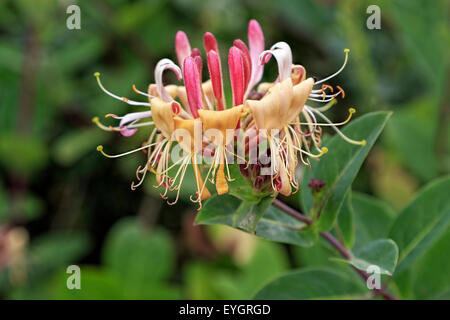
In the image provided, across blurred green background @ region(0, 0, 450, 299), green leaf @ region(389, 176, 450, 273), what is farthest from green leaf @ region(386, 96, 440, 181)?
green leaf @ region(389, 176, 450, 273)

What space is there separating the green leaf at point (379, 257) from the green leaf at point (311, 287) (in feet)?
0.34

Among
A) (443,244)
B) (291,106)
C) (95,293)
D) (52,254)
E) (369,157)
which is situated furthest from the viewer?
(369,157)

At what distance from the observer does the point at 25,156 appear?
1707 mm

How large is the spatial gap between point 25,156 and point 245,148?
1.28m

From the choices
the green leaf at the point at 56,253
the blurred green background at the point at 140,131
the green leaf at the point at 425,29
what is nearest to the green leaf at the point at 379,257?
the blurred green background at the point at 140,131

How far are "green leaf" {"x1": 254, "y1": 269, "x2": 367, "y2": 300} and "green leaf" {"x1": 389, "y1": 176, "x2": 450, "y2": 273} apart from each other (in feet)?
0.32

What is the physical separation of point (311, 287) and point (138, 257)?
0.83 meters

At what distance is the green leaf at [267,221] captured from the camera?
0.68m

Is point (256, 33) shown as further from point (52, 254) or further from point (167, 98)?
point (52, 254)

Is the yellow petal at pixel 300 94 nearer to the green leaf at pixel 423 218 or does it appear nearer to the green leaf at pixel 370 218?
the green leaf at pixel 423 218

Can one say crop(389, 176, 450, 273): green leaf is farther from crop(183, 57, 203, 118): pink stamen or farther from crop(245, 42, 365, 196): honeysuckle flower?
crop(183, 57, 203, 118): pink stamen

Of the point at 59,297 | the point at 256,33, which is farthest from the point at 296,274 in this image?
the point at 59,297

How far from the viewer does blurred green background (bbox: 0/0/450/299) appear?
1.50 metres

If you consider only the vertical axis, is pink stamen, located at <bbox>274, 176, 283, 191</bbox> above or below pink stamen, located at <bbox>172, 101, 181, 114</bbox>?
below
